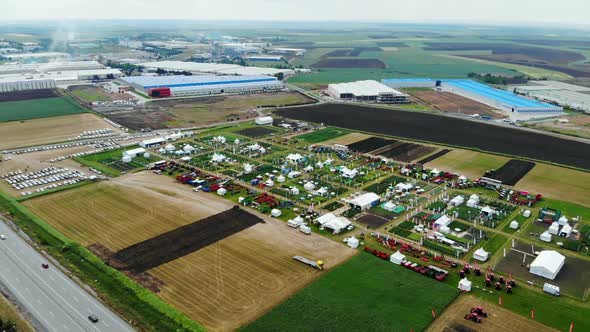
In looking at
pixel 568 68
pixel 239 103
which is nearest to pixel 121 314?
pixel 239 103

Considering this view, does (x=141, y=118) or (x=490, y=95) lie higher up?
(x=490, y=95)

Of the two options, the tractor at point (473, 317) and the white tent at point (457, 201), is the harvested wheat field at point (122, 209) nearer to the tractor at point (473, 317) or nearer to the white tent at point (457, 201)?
the white tent at point (457, 201)

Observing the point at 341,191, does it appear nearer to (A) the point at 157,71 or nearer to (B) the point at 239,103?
(B) the point at 239,103

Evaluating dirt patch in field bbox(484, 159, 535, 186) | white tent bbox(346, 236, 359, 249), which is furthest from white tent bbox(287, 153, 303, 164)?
dirt patch in field bbox(484, 159, 535, 186)

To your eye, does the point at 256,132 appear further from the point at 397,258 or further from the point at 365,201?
the point at 397,258

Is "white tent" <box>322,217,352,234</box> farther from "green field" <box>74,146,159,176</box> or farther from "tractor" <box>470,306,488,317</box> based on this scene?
"green field" <box>74,146,159,176</box>

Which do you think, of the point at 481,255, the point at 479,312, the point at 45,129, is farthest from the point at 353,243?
the point at 45,129

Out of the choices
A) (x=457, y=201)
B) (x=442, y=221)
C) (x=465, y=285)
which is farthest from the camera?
(x=457, y=201)
